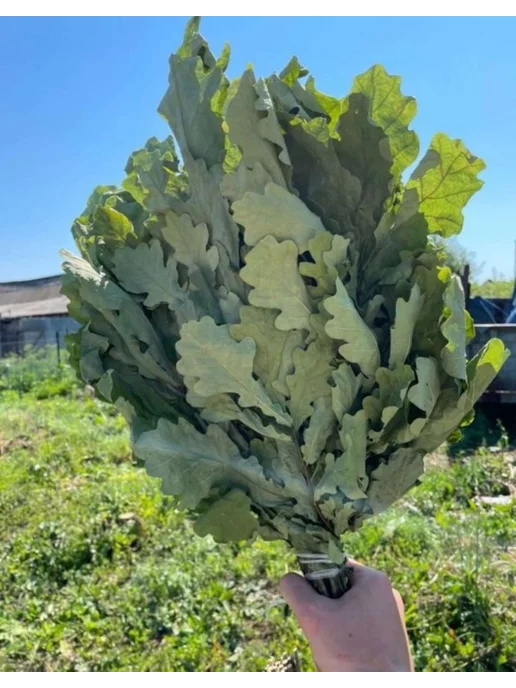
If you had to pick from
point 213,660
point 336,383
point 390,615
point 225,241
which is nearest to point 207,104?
point 225,241

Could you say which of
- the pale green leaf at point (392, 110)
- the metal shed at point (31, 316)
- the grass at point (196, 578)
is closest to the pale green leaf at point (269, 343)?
the pale green leaf at point (392, 110)

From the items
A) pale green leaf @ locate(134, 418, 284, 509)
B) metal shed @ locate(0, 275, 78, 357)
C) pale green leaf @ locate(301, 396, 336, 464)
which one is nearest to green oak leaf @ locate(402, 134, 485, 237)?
pale green leaf @ locate(301, 396, 336, 464)

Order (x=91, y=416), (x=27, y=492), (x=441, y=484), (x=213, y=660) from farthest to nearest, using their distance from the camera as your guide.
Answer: (x=91, y=416)
(x=27, y=492)
(x=441, y=484)
(x=213, y=660)

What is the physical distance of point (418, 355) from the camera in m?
1.02

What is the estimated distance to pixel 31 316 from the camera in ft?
43.9

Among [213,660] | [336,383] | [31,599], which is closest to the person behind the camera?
[336,383]

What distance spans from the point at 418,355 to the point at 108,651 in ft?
8.20

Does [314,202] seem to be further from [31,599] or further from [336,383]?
[31,599]

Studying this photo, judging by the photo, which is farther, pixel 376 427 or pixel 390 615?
pixel 390 615

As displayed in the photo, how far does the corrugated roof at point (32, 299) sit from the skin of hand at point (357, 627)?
1261cm

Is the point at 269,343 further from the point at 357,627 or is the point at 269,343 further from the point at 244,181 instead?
the point at 357,627

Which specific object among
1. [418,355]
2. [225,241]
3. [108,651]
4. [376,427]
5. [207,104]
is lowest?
[108,651]

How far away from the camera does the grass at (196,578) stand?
2.74 m

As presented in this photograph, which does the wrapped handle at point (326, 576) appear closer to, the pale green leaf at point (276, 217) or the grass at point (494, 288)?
the pale green leaf at point (276, 217)
